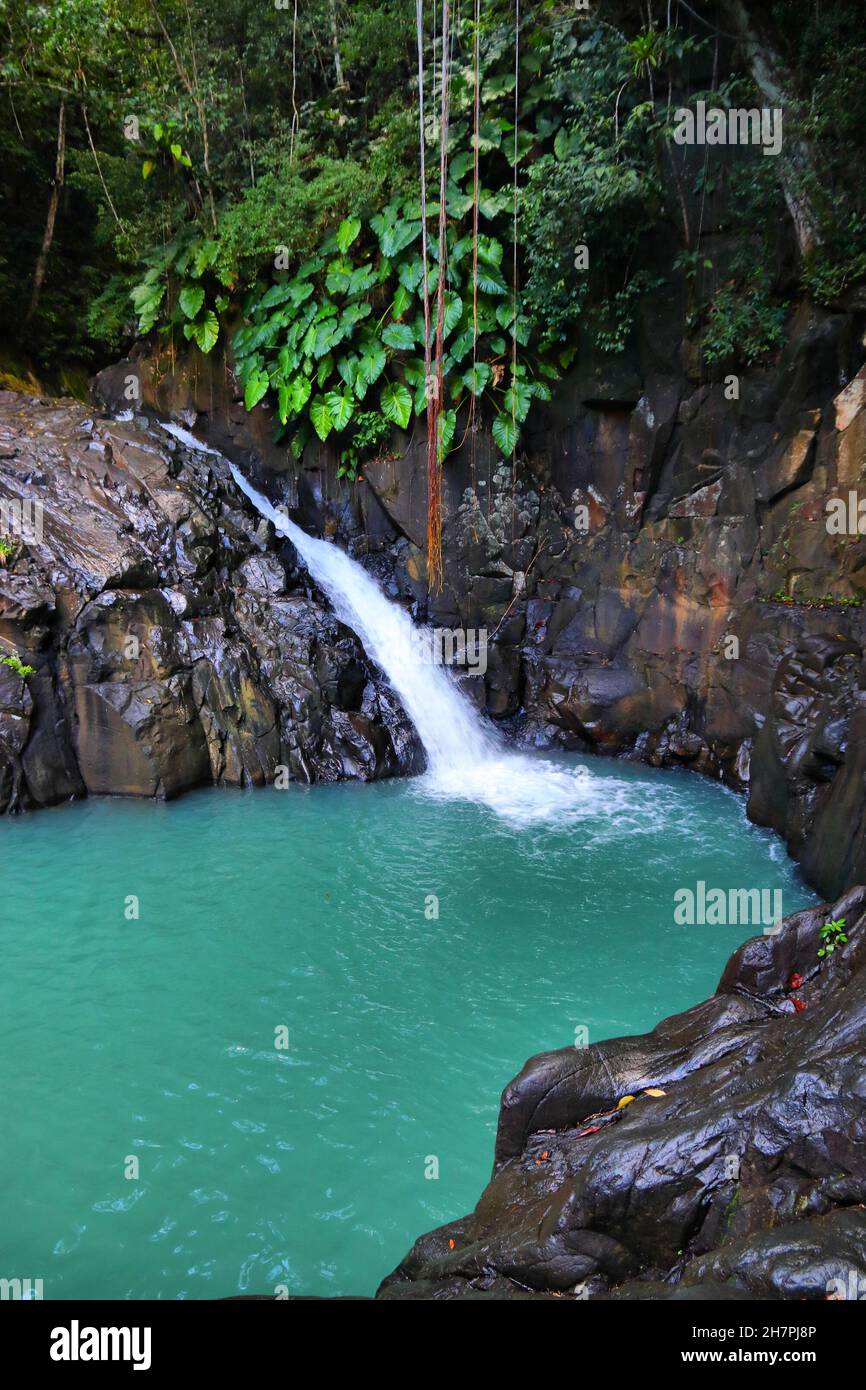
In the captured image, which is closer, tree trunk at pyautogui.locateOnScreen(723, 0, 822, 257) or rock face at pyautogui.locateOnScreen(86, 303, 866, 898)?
rock face at pyautogui.locateOnScreen(86, 303, 866, 898)

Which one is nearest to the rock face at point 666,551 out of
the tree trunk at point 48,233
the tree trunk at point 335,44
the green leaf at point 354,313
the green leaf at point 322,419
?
the green leaf at point 322,419

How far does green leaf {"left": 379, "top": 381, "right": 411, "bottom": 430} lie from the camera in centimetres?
1166

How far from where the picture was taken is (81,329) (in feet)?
53.3

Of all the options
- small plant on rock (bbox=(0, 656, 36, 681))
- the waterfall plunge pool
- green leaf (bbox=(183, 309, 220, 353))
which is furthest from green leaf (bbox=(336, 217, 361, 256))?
the waterfall plunge pool

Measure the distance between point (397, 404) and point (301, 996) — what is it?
28.7 ft

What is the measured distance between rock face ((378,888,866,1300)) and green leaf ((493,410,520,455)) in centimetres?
889

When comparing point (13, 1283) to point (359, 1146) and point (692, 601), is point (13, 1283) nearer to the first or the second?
point (359, 1146)

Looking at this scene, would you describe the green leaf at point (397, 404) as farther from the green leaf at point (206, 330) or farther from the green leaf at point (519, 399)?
the green leaf at point (206, 330)

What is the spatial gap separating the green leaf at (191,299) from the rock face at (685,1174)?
509 inches

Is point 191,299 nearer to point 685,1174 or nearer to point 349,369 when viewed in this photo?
point 349,369

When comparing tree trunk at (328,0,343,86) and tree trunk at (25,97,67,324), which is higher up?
tree trunk at (328,0,343,86)

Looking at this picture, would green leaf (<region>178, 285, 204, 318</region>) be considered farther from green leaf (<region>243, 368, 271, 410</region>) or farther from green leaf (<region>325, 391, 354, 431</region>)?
green leaf (<region>325, 391, 354, 431</region>)

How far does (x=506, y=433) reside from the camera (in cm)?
1130

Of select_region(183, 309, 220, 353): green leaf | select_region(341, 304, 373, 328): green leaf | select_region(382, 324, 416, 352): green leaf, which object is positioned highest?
select_region(183, 309, 220, 353): green leaf
